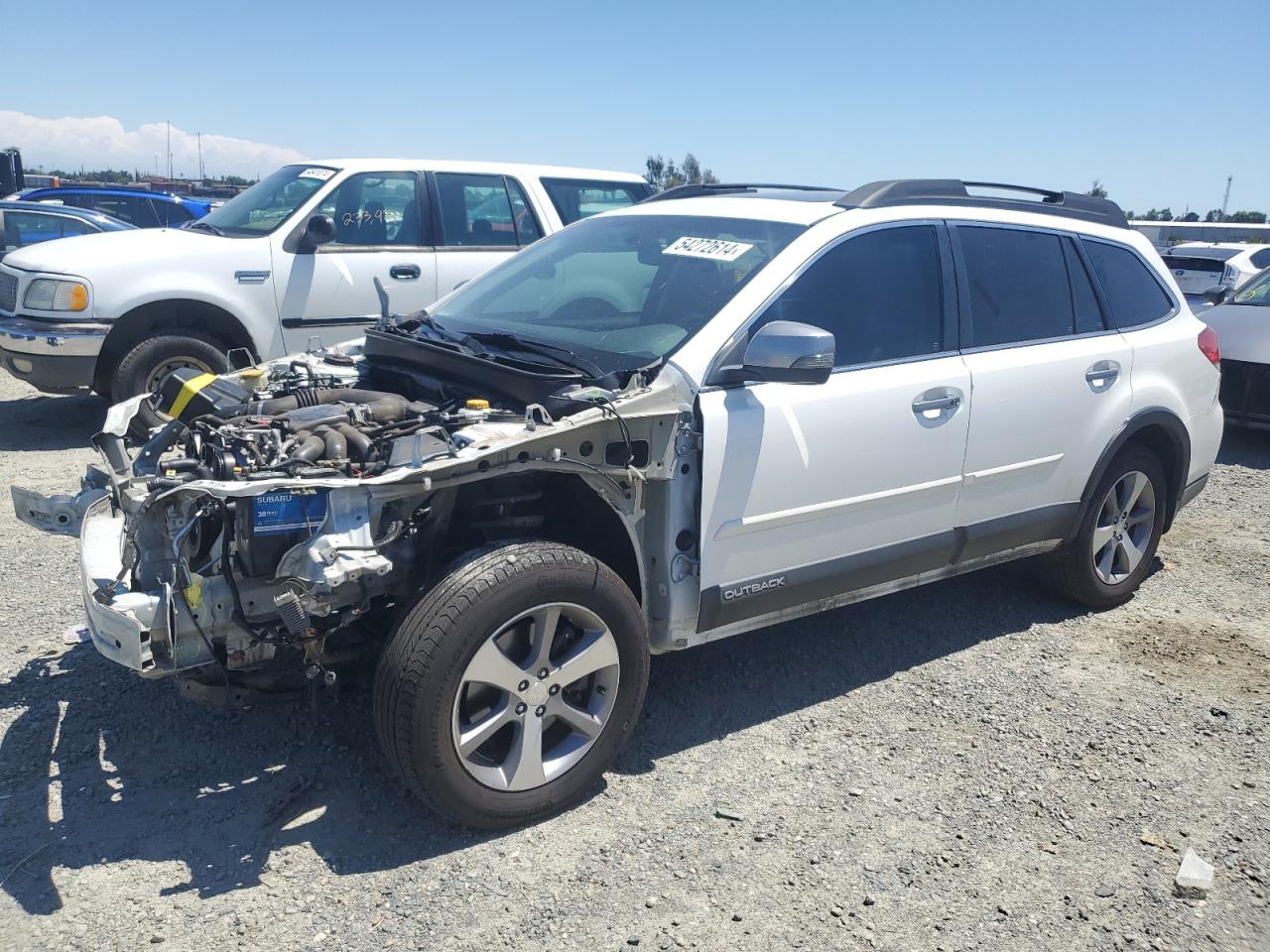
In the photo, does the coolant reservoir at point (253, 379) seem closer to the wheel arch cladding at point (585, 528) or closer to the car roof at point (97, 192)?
the wheel arch cladding at point (585, 528)

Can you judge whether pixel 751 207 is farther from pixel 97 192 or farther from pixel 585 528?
pixel 97 192

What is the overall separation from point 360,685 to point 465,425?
1165 millimetres

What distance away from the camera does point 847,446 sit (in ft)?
12.0

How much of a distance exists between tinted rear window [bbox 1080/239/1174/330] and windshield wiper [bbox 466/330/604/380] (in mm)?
2571

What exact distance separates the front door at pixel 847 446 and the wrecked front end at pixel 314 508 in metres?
0.26

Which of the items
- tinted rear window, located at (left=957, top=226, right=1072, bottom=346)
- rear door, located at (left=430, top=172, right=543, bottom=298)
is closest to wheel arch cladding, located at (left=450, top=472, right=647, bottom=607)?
tinted rear window, located at (left=957, top=226, right=1072, bottom=346)

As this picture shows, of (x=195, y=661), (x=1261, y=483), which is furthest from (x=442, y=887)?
A: (x=1261, y=483)

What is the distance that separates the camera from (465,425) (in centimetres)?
332

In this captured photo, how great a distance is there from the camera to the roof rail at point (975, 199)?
161 inches

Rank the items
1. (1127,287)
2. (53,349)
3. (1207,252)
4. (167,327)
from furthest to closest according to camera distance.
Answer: (1207,252) < (167,327) < (53,349) < (1127,287)

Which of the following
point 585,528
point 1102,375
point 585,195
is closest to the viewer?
point 585,528

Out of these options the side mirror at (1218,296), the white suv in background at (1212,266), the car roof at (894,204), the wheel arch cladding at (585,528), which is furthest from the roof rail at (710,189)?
the white suv in background at (1212,266)

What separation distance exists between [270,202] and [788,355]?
5.65 m

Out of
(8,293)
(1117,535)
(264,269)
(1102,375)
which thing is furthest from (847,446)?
(8,293)
